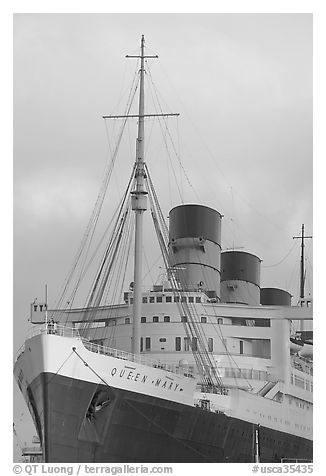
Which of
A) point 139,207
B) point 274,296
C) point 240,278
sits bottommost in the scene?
point 240,278

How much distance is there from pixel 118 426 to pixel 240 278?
618 inches

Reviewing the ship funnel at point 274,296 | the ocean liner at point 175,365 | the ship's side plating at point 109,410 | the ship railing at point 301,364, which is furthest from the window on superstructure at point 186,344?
the ship funnel at point 274,296

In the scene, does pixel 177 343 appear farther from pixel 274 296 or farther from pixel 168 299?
pixel 274 296

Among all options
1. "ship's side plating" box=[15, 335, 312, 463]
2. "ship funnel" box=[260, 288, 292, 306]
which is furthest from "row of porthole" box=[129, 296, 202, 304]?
"ship funnel" box=[260, 288, 292, 306]

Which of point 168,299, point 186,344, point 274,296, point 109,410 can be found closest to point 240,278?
point 274,296

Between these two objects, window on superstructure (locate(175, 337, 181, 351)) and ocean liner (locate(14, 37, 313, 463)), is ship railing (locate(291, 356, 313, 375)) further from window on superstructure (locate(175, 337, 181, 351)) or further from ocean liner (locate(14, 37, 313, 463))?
window on superstructure (locate(175, 337, 181, 351))

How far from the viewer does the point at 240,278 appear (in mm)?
39531

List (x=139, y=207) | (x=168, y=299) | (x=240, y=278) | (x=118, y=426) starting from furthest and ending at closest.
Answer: (x=240, y=278), (x=168, y=299), (x=139, y=207), (x=118, y=426)

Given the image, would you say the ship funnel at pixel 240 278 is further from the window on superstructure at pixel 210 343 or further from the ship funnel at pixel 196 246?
the window on superstructure at pixel 210 343

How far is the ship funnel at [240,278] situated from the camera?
129ft

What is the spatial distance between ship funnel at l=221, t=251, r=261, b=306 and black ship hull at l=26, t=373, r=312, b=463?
10.9m

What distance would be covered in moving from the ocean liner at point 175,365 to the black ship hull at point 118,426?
0.10 feet

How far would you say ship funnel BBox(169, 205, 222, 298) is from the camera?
117 feet

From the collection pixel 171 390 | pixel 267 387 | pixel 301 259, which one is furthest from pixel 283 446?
pixel 301 259
